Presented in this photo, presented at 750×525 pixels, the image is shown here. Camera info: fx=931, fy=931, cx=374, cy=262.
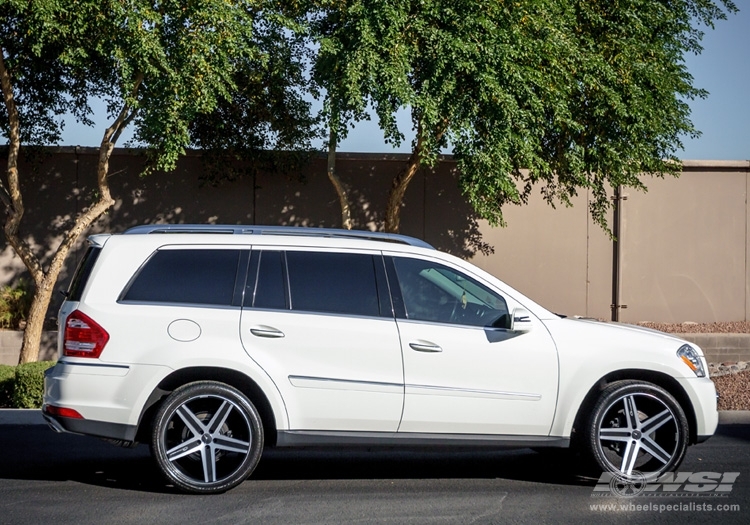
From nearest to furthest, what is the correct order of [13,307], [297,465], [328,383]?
[328,383] → [297,465] → [13,307]

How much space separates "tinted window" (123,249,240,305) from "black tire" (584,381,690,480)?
287 centimetres

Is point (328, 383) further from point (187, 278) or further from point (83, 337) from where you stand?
point (83, 337)

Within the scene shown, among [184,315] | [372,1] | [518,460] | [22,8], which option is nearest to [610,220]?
[372,1]

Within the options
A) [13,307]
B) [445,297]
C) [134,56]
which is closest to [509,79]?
[134,56]

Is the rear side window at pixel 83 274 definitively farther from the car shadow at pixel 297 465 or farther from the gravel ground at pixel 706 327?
the gravel ground at pixel 706 327

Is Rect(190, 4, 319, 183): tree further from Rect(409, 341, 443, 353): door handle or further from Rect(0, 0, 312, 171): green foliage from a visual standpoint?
Rect(409, 341, 443, 353): door handle

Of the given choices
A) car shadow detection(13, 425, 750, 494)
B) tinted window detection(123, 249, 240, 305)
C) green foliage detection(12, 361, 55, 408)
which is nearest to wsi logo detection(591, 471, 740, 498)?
car shadow detection(13, 425, 750, 494)

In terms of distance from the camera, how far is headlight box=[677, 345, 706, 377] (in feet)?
23.0

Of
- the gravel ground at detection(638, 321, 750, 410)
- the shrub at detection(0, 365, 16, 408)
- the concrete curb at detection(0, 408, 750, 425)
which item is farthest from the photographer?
the gravel ground at detection(638, 321, 750, 410)

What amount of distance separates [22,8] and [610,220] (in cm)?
1062

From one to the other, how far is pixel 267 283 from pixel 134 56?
18.5 feet

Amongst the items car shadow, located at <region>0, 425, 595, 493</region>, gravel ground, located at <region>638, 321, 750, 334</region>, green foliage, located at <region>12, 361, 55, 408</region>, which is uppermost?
gravel ground, located at <region>638, 321, 750, 334</region>

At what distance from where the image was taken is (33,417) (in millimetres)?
9953

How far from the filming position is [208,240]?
275 inches
